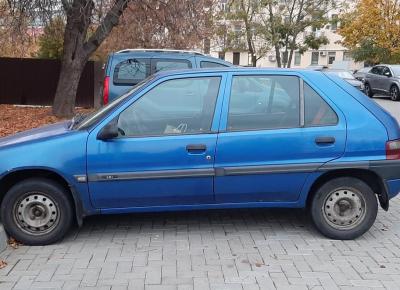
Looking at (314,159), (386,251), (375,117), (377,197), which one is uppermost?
(375,117)

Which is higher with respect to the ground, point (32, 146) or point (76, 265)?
point (32, 146)

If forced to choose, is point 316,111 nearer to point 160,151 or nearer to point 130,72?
point 160,151

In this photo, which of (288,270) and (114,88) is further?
(114,88)

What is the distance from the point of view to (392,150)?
175 inches

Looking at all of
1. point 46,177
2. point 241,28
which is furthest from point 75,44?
point 241,28

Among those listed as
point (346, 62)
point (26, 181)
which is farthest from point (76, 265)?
point (346, 62)

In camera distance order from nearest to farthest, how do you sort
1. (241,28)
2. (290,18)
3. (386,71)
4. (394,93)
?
1. (394,93)
2. (386,71)
3. (290,18)
4. (241,28)

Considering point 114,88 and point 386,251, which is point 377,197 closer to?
point 386,251

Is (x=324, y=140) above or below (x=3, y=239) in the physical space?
above

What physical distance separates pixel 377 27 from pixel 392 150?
33308 millimetres

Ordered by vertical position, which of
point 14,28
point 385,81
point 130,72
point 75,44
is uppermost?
point 14,28

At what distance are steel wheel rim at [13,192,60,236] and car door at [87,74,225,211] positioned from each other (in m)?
0.40

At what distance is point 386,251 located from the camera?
4363 millimetres

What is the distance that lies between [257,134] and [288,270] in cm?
124
